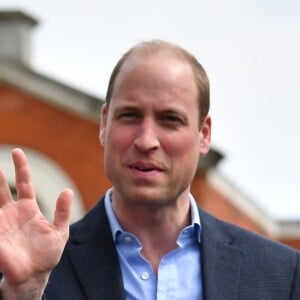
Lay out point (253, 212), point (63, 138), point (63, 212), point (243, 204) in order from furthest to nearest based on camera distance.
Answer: point (253, 212), point (243, 204), point (63, 138), point (63, 212)

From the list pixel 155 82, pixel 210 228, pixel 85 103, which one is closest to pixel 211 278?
pixel 210 228

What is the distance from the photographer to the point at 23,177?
13.1 feet

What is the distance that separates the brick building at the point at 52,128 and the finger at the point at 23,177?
39.4ft

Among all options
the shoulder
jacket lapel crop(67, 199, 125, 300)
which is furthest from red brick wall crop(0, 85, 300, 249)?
jacket lapel crop(67, 199, 125, 300)

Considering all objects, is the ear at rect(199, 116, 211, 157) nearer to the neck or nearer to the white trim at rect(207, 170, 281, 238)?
the neck

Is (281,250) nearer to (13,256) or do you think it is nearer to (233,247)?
(233,247)

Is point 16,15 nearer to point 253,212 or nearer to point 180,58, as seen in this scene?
point 253,212

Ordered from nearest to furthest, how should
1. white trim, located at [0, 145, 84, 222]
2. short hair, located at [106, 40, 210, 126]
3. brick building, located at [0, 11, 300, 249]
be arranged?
short hair, located at [106, 40, 210, 126]
white trim, located at [0, 145, 84, 222]
brick building, located at [0, 11, 300, 249]

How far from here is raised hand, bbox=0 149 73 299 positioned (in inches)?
152

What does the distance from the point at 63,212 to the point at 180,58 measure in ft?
2.10

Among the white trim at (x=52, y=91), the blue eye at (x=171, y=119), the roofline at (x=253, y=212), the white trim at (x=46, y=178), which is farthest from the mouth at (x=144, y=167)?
the roofline at (x=253, y=212)

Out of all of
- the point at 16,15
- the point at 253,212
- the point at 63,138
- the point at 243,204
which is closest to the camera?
the point at 63,138

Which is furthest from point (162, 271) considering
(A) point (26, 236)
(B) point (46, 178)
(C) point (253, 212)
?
(C) point (253, 212)

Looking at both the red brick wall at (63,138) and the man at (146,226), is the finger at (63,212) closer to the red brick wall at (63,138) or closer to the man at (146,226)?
the man at (146,226)
